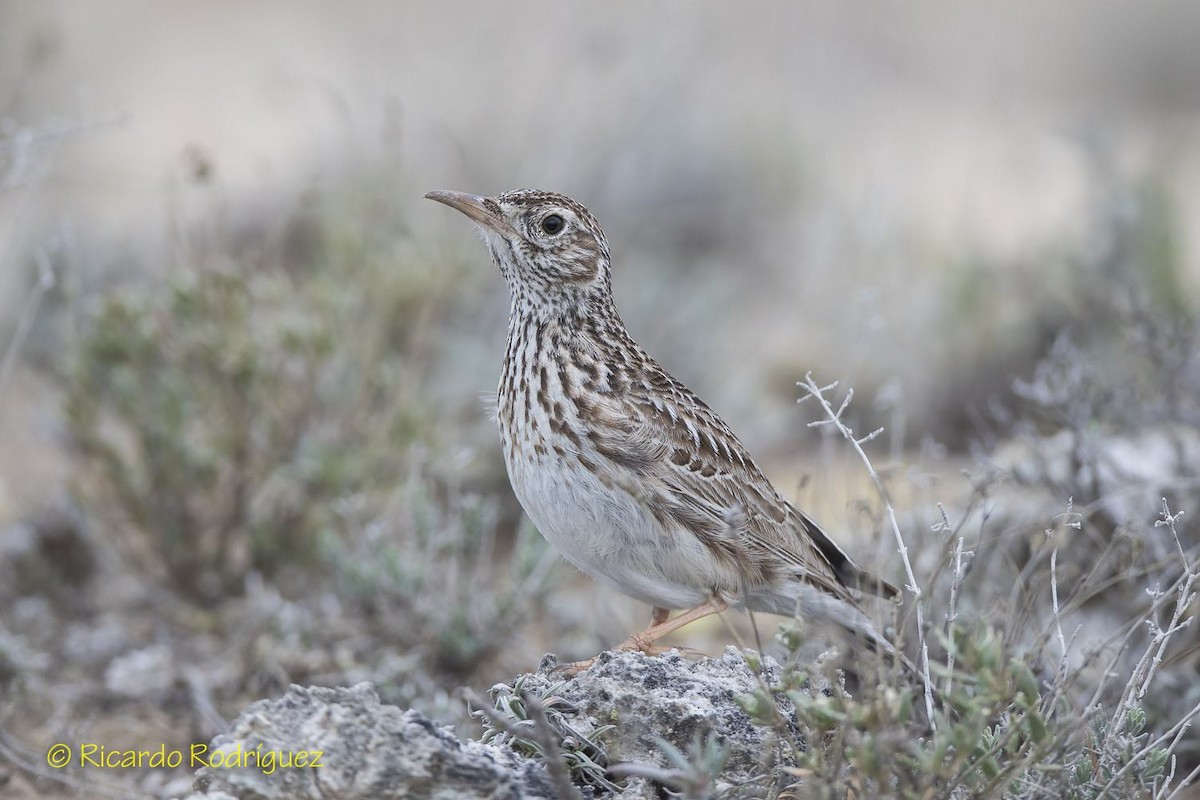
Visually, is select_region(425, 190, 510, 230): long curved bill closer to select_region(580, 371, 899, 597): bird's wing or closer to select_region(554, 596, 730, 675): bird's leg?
select_region(580, 371, 899, 597): bird's wing

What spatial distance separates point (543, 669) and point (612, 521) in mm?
499

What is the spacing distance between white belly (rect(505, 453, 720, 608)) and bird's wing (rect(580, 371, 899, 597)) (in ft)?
Result: 0.21

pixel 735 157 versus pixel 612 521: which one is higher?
pixel 735 157

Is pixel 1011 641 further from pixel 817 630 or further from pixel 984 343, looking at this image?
pixel 984 343

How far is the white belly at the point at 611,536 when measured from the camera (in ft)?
13.7

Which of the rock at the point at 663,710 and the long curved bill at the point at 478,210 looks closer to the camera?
the rock at the point at 663,710

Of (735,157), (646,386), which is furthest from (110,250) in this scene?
(646,386)

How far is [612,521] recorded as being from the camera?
13.7ft

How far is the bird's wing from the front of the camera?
4262 mm

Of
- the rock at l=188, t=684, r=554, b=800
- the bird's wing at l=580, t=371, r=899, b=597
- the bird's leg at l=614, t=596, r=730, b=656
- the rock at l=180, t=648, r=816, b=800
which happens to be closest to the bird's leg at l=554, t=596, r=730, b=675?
the bird's leg at l=614, t=596, r=730, b=656

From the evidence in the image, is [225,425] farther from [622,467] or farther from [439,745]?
[439,745]

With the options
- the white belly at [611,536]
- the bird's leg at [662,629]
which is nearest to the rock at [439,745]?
the bird's leg at [662,629]

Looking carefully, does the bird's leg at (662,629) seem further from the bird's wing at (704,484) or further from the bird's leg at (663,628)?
the bird's wing at (704,484)

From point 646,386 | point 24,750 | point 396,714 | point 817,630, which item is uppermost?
point 646,386
